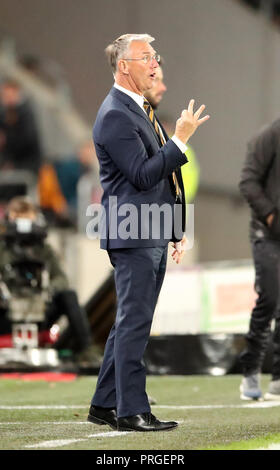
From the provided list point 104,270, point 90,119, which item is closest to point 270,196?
point 104,270

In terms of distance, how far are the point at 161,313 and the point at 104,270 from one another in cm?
338

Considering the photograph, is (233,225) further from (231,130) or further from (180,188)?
(180,188)

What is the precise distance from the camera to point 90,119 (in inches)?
888

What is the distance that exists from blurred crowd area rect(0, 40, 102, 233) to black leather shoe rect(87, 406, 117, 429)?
7.54 metres

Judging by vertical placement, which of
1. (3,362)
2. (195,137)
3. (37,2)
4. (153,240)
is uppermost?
(37,2)

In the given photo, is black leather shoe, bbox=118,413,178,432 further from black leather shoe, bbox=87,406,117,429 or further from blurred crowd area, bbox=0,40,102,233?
blurred crowd area, bbox=0,40,102,233

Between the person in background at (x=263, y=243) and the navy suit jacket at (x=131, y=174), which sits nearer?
the navy suit jacket at (x=131, y=174)

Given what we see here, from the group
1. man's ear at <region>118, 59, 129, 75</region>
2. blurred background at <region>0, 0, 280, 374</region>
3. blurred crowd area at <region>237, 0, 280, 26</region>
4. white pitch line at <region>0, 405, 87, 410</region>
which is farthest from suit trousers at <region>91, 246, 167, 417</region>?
blurred crowd area at <region>237, 0, 280, 26</region>

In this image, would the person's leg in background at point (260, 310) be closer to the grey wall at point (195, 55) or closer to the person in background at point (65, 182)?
the person in background at point (65, 182)

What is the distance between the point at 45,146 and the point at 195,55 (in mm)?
5121

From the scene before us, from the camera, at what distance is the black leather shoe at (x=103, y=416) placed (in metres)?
5.74

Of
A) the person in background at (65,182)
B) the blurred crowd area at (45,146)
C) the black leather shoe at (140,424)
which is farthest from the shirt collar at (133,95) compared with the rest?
the person in background at (65,182)

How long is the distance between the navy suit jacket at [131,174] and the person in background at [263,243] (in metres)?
1.98

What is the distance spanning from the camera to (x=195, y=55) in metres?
23.7
